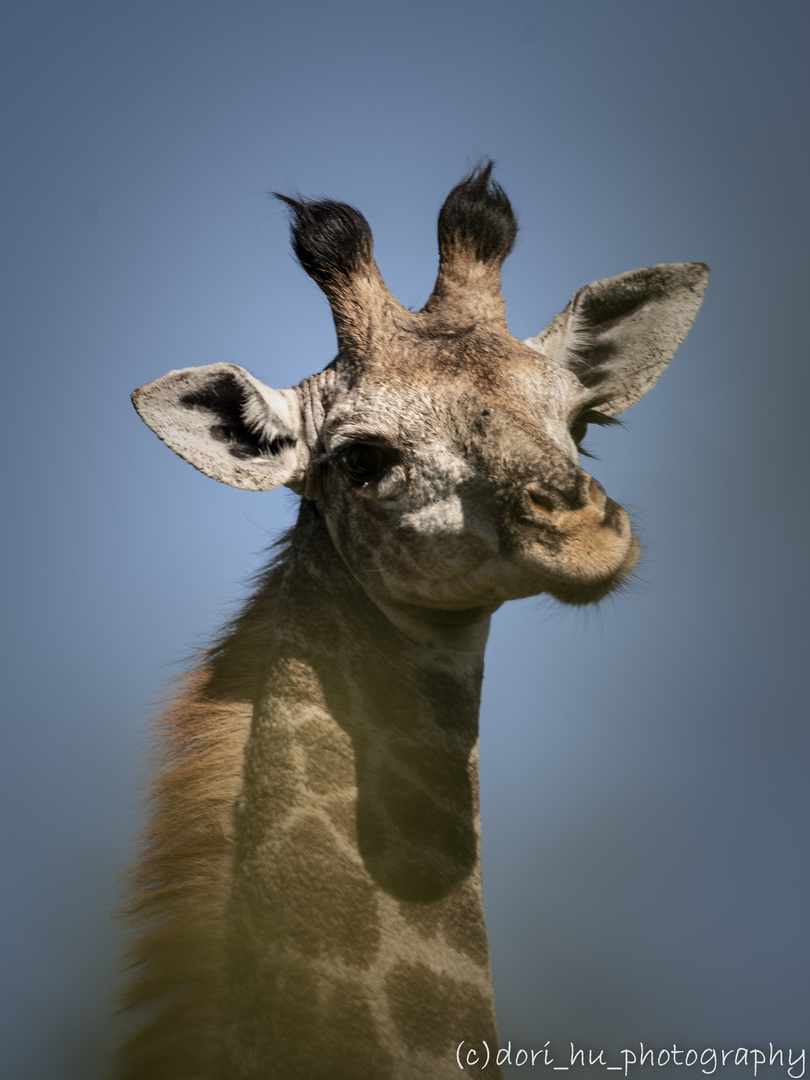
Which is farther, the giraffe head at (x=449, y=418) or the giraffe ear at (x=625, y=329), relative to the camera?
the giraffe ear at (x=625, y=329)

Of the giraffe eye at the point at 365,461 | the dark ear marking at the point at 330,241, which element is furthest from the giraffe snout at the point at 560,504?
the dark ear marking at the point at 330,241

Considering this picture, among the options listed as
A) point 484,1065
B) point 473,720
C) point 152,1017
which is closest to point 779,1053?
point 484,1065

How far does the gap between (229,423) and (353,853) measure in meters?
1.33

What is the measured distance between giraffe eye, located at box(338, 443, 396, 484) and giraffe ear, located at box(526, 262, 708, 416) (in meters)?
0.78

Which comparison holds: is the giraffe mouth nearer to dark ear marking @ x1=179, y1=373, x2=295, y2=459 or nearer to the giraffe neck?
the giraffe neck

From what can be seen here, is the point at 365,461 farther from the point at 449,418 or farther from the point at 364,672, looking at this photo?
the point at 364,672

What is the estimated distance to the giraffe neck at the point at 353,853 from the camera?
2154mm

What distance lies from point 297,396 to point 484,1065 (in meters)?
2.04

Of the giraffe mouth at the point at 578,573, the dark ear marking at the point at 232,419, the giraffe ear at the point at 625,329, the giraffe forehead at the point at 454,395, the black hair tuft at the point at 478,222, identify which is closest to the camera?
the giraffe mouth at the point at 578,573

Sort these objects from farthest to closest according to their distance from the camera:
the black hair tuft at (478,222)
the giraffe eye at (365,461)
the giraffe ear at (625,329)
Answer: the black hair tuft at (478,222) → the giraffe ear at (625,329) → the giraffe eye at (365,461)

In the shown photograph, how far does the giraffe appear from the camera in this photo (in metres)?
2.19

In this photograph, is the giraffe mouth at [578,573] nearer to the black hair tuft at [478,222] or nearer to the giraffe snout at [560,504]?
the giraffe snout at [560,504]

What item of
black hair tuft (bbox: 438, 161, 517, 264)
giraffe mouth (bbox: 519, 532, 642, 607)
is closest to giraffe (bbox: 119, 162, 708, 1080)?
giraffe mouth (bbox: 519, 532, 642, 607)

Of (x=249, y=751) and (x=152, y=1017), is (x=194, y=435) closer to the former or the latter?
(x=249, y=751)
